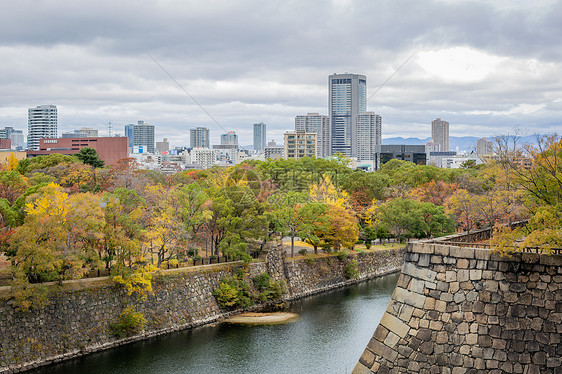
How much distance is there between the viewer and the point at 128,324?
28812mm

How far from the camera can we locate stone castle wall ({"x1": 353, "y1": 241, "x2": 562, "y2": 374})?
1232cm

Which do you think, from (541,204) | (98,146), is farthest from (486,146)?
(98,146)

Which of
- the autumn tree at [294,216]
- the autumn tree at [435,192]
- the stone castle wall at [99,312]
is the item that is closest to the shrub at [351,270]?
the autumn tree at [294,216]

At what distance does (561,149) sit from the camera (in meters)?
15.5

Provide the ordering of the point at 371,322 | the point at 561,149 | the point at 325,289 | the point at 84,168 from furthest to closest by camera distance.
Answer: the point at 84,168 < the point at 325,289 < the point at 371,322 < the point at 561,149

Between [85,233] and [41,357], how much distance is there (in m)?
6.31

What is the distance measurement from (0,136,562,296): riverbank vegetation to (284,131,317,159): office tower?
6660 cm

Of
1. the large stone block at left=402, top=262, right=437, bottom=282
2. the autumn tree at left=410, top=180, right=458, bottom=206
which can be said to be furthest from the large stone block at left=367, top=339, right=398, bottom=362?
the autumn tree at left=410, top=180, right=458, bottom=206

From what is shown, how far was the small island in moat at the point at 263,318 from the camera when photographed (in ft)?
108

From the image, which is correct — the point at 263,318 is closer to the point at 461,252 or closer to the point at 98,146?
the point at 461,252

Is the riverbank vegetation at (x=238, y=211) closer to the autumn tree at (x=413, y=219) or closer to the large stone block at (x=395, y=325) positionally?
the autumn tree at (x=413, y=219)

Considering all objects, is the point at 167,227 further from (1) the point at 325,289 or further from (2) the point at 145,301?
(1) the point at 325,289

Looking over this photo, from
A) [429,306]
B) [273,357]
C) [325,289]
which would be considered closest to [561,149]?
[429,306]

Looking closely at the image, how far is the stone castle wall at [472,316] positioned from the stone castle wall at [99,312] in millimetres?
17372
